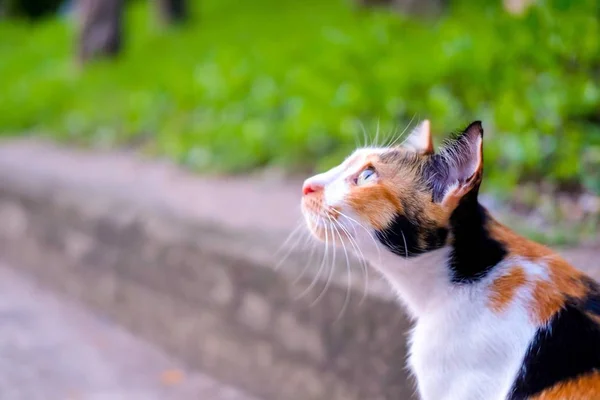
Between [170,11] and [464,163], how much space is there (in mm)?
8247

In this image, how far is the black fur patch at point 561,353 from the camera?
1.44 meters

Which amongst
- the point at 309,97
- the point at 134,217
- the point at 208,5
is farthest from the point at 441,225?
the point at 208,5

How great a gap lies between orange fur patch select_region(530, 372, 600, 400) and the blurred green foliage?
1675 mm

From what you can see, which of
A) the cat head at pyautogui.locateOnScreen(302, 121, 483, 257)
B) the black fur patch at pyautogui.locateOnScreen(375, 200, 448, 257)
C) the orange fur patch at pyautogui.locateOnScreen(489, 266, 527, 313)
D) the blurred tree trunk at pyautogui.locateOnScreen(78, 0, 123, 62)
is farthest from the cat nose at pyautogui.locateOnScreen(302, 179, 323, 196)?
the blurred tree trunk at pyautogui.locateOnScreen(78, 0, 123, 62)

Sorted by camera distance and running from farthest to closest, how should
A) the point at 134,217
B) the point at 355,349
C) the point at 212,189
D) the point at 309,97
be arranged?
the point at 309,97
the point at 212,189
the point at 134,217
the point at 355,349

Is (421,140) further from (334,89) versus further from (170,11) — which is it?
(170,11)

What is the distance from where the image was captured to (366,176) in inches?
68.1

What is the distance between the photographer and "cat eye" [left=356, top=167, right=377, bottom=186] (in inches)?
67.6

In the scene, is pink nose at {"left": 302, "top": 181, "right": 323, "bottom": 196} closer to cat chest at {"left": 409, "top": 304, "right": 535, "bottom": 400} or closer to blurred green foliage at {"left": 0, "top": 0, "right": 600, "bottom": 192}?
cat chest at {"left": 409, "top": 304, "right": 535, "bottom": 400}

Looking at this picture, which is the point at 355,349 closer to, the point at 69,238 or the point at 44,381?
Answer: the point at 44,381

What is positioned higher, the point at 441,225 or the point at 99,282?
the point at 99,282

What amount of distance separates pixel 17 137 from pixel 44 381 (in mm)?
4192

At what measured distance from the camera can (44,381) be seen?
3.22 m

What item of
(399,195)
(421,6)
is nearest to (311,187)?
(399,195)
